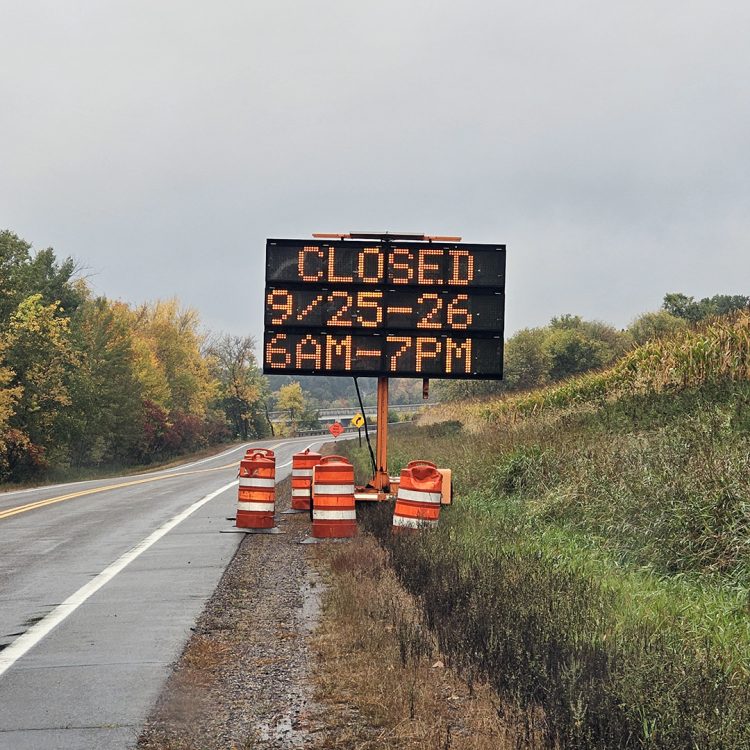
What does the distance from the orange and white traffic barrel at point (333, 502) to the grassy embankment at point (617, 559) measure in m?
0.61

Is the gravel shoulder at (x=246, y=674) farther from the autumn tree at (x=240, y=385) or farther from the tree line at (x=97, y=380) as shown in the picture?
the autumn tree at (x=240, y=385)

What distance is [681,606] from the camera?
826 cm

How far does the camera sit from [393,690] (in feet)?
19.2

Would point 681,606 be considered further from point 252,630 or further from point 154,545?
point 154,545

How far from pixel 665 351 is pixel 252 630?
47.6 ft

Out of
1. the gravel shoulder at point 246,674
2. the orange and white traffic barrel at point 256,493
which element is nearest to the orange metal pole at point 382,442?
the orange and white traffic barrel at point 256,493

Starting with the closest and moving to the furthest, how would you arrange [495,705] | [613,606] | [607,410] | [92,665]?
[495,705], [92,665], [613,606], [607,410]

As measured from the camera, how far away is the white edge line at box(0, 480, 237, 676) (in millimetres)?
7430

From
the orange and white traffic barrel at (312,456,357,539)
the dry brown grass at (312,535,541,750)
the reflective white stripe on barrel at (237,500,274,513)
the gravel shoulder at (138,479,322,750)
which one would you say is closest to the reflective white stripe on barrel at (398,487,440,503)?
the orange and white traffic barrel at (312,456,357,539)

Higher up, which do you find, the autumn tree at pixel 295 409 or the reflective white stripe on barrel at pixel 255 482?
the autumn tree at pixel 295 409

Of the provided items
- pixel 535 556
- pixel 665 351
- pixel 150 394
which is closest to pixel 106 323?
pixel 150 394

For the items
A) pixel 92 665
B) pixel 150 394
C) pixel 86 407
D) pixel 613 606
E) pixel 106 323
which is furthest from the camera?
pixel 150 394

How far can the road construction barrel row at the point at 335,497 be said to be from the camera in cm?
1358

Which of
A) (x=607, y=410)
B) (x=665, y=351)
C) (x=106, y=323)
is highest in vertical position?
(x=106, y=323)
